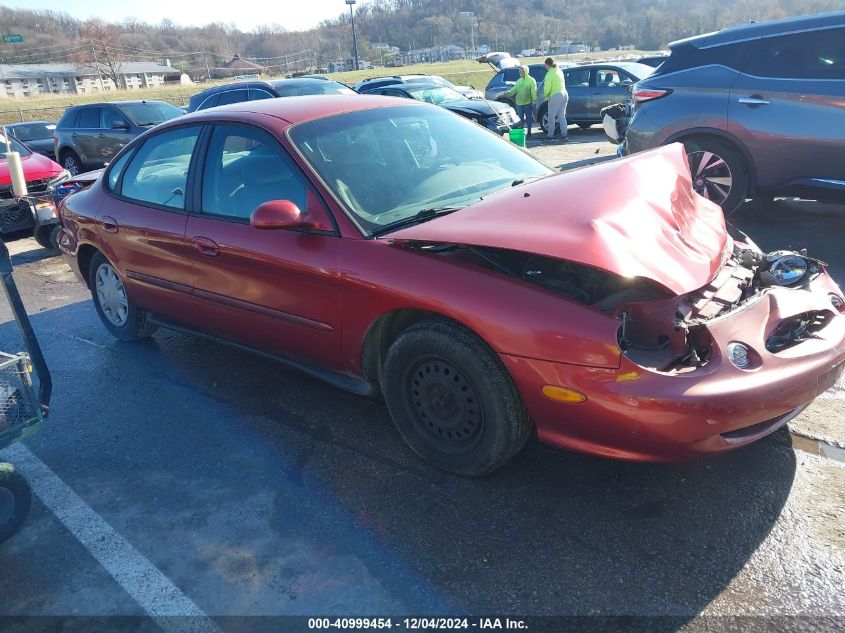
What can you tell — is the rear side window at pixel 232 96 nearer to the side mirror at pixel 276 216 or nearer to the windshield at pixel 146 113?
the windshield at pixel 146 113

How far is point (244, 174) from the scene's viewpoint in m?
3.73

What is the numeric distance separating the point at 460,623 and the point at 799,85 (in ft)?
18.4

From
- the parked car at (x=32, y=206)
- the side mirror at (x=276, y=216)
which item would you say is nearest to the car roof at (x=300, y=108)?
the side mirror at (x=276, y=216)

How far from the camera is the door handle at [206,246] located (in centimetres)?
374

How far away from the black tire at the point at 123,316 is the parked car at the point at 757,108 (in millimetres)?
4979

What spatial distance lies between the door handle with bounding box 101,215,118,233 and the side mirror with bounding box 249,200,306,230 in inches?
73.5

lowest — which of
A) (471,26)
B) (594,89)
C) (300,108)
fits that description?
(594,89)

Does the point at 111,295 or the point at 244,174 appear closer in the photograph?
the point at 244,174

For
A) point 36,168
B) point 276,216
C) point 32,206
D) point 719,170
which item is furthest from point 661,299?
point 36,168

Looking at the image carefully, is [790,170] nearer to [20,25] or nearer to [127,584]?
[127,584]

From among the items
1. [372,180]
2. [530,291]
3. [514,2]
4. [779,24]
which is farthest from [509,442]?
[514,2]

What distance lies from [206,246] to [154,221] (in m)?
0.61

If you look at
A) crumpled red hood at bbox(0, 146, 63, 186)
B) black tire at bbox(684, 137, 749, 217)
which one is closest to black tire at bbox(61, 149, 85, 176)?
crumpled red hood at bbox(0, 146, 63, 186)

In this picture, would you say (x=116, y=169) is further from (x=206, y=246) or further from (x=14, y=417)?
(x=14, y=417)
